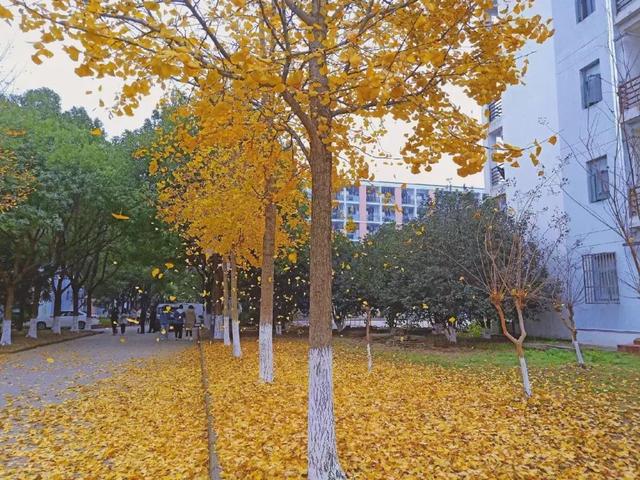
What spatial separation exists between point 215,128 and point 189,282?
28802mm

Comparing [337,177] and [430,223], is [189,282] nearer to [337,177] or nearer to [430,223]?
[430,223]

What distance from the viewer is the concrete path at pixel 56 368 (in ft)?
31.9

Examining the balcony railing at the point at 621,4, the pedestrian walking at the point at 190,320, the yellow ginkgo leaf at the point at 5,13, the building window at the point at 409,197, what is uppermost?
the building window at the point at 409,197

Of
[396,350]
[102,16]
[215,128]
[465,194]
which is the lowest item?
[396,350]

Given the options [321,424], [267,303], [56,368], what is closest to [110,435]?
[321,424]

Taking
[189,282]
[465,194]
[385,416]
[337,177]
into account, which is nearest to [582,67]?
[465,194]

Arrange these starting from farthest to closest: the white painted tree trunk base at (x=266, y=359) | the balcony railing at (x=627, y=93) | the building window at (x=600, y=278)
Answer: the building window at (x=600, y=278)
the white painted tree trunk base at (x=266, y=359)
the balcony railing at (x=627, y=93)

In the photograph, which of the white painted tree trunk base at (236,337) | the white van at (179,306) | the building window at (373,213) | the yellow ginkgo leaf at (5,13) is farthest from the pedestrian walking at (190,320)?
the building window at (373,213)

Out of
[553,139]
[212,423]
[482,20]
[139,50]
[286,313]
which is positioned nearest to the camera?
[139,50]

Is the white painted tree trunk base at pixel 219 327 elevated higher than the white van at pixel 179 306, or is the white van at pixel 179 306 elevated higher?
the white van at pixel 179 306

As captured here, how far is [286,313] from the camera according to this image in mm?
24734

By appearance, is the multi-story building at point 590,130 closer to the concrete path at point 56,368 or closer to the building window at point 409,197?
the concrete path at point 56,368

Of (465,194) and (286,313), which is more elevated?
(465,194)

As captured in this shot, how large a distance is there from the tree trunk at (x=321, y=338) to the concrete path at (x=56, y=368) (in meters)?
6.28
